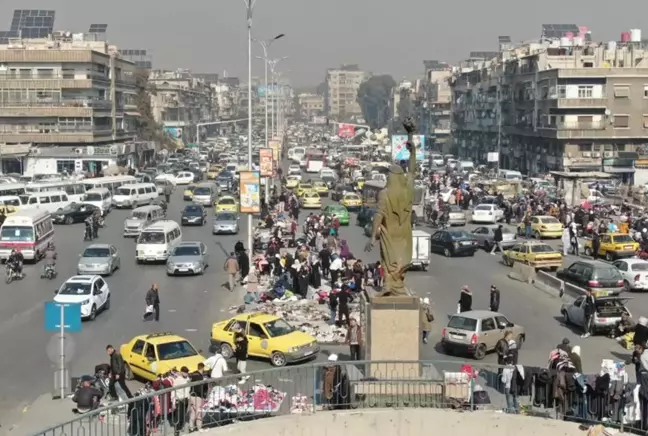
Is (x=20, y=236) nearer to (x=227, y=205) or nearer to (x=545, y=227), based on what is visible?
(x=227, y=205)

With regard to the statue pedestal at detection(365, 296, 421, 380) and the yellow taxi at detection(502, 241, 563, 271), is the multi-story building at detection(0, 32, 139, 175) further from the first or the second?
the statue pedestal at detection(365, 296, 421, 380)

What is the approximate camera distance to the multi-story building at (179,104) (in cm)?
13325

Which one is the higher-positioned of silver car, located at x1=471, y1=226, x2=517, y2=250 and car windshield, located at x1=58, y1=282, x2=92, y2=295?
car windshield, located at x1=58, y1=282, x2=92, y2=295

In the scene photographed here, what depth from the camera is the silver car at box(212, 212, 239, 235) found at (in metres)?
43.3

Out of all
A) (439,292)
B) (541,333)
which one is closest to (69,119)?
(439,292)

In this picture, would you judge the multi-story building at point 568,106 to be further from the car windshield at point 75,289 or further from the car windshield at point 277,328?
the car windshield at point 277,328

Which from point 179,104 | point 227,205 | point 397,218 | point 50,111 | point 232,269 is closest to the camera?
point 397,218

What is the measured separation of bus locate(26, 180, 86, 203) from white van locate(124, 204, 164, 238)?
8.83 meters

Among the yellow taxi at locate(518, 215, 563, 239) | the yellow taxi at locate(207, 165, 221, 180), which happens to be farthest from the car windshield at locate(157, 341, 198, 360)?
the yellow taxi at locate(207, 165, 221, 180)

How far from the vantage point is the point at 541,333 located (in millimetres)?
23406

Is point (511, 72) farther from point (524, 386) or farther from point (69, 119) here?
point (524, 386)

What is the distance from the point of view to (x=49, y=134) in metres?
73.9

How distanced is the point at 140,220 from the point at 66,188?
37.0ft

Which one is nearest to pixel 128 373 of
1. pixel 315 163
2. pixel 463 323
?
pixel 463 323
